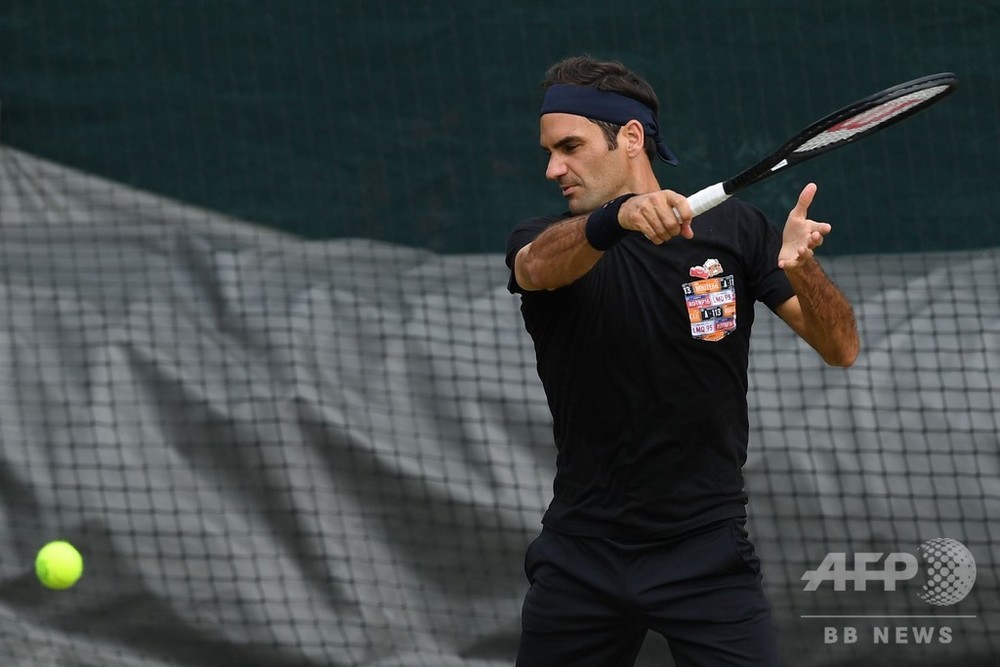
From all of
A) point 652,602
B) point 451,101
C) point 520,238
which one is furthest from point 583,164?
point 451,101

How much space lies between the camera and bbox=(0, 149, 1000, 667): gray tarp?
4965 mm

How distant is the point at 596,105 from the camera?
3072 millimetres

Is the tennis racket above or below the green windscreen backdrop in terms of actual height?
below

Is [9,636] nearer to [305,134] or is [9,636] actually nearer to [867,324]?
[305,134]

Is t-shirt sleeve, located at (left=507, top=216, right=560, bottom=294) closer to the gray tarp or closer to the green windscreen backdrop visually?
the gray tarp

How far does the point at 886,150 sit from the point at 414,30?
6.97ft

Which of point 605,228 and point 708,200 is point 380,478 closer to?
point 605,228

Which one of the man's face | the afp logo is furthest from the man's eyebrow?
the afp logo

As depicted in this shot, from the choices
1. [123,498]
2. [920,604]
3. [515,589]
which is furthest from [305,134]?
[920,604]

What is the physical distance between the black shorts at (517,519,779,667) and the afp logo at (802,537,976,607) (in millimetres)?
2056

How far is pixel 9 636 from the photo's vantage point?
5051 millimetres

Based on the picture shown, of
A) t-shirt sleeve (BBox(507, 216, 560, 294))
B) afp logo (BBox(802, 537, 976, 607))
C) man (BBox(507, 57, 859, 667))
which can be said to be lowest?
afp logo (BBox(802, 537, 976, 607))

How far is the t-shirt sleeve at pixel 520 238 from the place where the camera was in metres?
2.94

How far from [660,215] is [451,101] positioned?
3.70m
